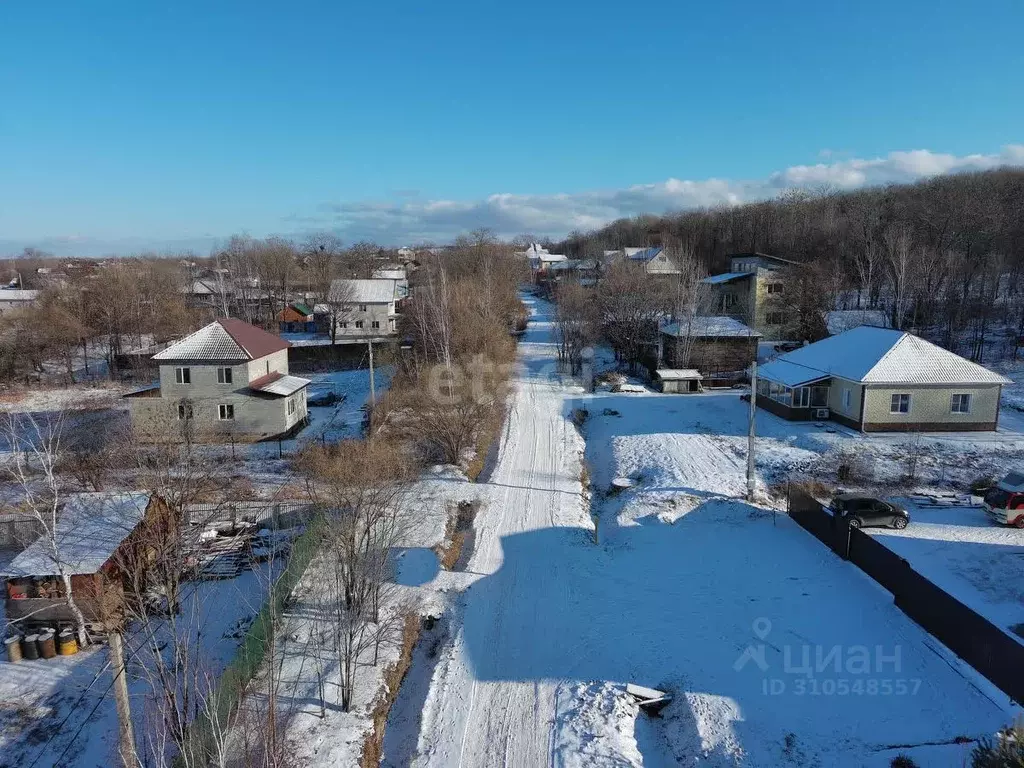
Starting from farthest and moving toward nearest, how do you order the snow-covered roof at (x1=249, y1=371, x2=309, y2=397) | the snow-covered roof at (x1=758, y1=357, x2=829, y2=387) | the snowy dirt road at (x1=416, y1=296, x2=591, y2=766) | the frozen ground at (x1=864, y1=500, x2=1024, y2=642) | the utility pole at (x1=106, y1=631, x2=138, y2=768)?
the snow-covered roof at (x1=758, y1=357, x2=829, y2=387), the snow-covered roof at (x1=249, y1=371, x2=309, y2=397), the frozen ground at (x1=864, y1=500, x2=1024, y2=642), the snowy dirt road at (x1=416, y1=296, x2=591, y2=766), the utility pole at (x1=106, y1=631, x2=138, y2=768)

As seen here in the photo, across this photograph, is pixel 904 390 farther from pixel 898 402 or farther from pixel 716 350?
pixel 716 350

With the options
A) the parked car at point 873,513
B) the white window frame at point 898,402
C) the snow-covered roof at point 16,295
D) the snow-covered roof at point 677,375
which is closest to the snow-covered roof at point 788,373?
the white window frame at point 898,402

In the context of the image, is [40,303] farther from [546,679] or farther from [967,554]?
[967,554]

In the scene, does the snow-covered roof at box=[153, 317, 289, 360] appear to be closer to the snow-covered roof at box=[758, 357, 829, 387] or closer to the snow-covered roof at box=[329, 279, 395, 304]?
the snow-covered roof at box=[758, 357, 829, 387]

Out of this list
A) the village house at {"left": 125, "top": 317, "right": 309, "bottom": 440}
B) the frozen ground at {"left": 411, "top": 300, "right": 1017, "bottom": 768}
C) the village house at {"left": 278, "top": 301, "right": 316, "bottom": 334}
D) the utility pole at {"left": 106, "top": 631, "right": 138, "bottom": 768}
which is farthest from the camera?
the village house at {"left": 278, "top": 301, "right": 316, "bottom": 334}

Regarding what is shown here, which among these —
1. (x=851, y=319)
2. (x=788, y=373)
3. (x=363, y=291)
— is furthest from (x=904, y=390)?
(x=363, y=291)

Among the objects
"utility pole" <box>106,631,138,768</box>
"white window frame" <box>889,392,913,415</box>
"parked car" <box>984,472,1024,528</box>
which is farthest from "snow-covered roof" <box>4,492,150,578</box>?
"white window frame" <box>889,392,913,415</box>

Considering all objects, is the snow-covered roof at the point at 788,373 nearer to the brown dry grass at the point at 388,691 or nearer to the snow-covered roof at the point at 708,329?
the snow-covered roof at the point at 708,329
